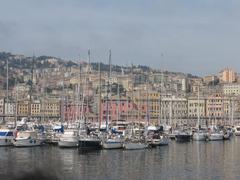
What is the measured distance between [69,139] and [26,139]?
14.7 ft

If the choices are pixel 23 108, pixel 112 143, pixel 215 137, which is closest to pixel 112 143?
pixel 112 143

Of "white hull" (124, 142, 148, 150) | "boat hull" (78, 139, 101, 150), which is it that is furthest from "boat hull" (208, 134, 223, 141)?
"boat hull" (78, 139, 101, 150)

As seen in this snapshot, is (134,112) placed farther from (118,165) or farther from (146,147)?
(118,165)

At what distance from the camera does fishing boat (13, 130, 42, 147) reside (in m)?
53.1

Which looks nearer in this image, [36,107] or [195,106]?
[36,107]

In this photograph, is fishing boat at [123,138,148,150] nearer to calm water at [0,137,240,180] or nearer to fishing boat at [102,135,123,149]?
fishing boat at [102,135,123,149]

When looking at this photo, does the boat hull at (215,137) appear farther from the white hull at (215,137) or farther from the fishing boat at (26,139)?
the fishing boat at (26,139)

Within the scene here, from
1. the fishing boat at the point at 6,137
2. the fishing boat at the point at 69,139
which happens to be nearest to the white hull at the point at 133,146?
the fishing boat at the point at 69,139

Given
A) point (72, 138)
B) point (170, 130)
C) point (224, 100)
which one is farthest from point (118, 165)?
point (224, 100)

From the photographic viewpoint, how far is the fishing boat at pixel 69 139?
2010 inches

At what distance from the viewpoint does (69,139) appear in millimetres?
51250

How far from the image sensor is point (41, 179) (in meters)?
2.24

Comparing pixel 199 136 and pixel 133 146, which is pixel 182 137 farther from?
pixel 133 146

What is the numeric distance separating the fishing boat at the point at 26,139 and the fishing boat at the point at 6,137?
3.74ft
